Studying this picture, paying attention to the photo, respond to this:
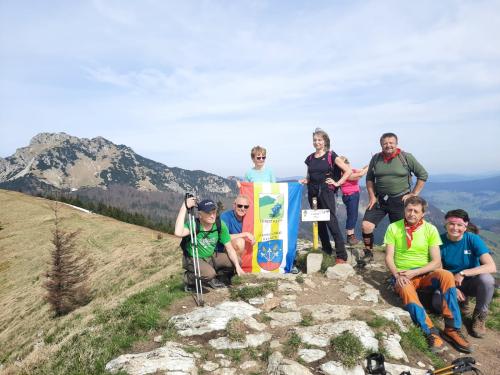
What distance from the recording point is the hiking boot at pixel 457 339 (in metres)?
7.89

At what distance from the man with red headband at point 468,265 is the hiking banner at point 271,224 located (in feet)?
16.5

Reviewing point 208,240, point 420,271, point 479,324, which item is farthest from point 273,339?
point 479,324

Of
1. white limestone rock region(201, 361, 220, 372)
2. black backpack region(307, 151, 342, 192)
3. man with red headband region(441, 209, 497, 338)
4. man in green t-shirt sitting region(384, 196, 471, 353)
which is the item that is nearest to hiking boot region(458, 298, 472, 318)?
man with red headband region(441, 209, 497, 338)

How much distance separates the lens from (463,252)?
905 centimetres

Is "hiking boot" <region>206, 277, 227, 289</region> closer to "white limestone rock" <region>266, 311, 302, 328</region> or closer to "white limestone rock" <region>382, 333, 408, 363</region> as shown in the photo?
"white limestone rock" <region>266, 311, 302, 328</region>

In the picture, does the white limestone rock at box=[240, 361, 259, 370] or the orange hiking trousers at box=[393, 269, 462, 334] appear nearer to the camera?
the white limestone rock at box=[240, 361, 259, 370]

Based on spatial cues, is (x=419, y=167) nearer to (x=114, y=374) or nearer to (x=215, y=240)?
(x=215, y=240)

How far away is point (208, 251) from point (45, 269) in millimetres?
35866

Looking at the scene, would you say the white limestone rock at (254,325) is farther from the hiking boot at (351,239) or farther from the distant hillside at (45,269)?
the hiking boot at (351,239)

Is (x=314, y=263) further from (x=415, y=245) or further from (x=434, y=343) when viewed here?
(x=434, y=343)

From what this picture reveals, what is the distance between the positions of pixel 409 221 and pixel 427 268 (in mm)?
1285

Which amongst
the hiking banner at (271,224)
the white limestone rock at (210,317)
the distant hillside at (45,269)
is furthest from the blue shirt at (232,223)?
the distant hillside at (45,269)

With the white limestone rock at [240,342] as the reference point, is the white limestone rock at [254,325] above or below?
above

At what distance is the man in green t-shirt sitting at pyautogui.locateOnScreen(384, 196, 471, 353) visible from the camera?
26.8 ft
